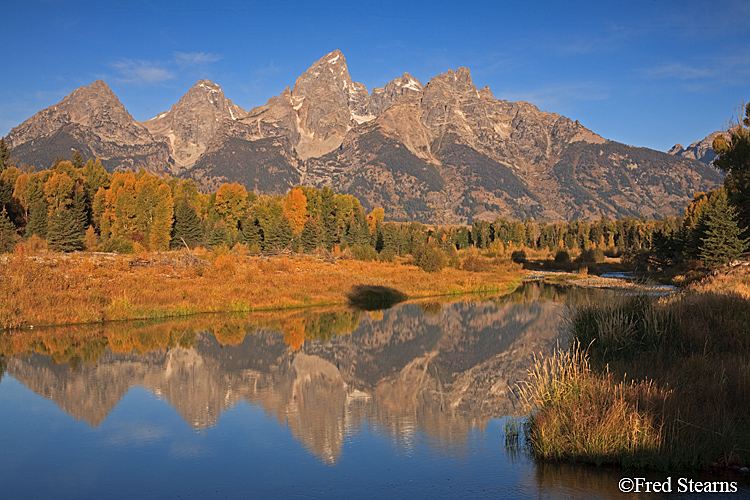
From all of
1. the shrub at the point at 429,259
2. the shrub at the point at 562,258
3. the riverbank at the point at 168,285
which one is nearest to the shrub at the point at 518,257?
the shrub at the point at 562,258

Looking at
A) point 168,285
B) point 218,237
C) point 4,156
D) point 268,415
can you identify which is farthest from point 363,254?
point 268,415

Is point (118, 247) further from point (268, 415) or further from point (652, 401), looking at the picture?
A: point (652, 401)

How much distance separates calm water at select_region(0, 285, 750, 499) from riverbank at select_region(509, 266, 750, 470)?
663mm

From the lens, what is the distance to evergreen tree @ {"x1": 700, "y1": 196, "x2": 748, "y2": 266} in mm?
50750

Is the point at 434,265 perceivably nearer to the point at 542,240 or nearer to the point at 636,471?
the point at 636,471

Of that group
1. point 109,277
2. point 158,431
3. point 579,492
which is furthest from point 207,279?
point 579,492

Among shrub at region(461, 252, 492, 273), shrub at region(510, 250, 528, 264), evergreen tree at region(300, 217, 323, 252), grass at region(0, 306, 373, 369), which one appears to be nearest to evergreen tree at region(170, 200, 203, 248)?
evergreen tree at region(300, 217, 323, 252)

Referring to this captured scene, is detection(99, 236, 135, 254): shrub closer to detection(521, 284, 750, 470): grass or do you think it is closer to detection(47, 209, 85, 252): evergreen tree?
detection(47, 209, 85, 252): evergreen tree

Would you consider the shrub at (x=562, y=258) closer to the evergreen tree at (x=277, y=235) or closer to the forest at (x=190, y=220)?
the forest at (x=190, y=220)

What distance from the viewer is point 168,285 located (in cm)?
3697

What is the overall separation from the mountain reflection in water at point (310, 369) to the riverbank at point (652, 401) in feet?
8.22

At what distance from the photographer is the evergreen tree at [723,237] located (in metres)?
50.8

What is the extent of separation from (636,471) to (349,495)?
526cm

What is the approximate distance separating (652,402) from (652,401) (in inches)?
4.1
